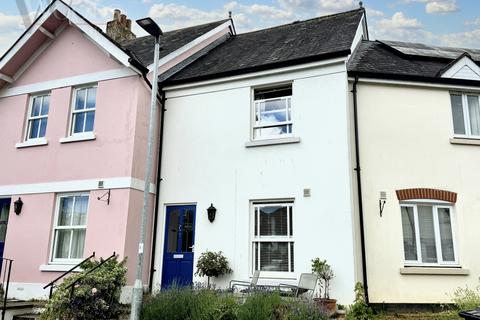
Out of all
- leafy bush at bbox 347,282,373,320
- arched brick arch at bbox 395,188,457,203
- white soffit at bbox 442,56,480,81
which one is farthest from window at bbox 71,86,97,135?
white soffit at bbox 442,56,480,81

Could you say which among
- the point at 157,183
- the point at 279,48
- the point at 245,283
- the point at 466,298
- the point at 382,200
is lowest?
the point at 466,298

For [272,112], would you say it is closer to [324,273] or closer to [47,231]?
[324,273]

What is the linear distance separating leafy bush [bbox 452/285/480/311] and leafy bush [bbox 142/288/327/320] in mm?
3412

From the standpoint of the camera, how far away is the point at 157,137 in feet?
38.1

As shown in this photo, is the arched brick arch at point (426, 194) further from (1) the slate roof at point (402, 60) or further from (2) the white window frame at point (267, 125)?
(2) the white window frame at point (267, 125)

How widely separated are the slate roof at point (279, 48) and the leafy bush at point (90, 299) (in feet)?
19.2

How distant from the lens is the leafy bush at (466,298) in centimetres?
809

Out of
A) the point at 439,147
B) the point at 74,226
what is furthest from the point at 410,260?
the point at 74,226

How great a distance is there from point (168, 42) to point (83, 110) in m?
4.72

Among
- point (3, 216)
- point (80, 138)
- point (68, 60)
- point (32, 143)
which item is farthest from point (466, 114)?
point (3, 216)

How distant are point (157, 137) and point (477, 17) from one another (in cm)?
1390

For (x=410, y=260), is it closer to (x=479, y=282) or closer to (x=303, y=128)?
(x=479, y=282)

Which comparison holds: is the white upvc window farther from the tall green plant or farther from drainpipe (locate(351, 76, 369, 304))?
the tall green plant

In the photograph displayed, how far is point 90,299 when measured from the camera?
8.15 m
